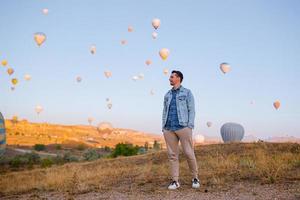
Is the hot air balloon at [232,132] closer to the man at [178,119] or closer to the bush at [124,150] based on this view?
the bush at [124,150]

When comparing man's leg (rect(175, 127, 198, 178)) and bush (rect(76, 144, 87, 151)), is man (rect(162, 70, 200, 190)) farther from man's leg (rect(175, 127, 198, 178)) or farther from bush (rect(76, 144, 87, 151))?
bush (rect(76, 144, 87, 151))

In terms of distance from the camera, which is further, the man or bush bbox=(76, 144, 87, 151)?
bush bbox=(76, 144, 87, 151)

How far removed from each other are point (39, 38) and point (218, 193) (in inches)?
951

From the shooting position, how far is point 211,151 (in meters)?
20.5

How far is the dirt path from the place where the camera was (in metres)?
7.35

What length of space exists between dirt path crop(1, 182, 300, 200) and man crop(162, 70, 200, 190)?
583 mm

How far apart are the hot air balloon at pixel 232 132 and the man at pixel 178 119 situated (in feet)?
100

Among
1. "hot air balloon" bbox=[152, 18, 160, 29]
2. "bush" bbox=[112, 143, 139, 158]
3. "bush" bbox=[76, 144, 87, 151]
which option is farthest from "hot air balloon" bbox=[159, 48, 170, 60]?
"bush" bbox=[76, 144, 87, 151]

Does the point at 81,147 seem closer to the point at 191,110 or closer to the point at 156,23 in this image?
the point at 156,23

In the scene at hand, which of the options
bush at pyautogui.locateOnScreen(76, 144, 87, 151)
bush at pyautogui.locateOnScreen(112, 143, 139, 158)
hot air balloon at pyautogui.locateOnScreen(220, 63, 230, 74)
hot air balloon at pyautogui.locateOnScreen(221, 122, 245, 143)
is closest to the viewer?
hot air balloon at pyautogui.locateOnScreen(220, 63, 230, 74)

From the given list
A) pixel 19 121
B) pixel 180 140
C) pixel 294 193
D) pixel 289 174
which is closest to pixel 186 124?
pixel 180 140

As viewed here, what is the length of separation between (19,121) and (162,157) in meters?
98.1

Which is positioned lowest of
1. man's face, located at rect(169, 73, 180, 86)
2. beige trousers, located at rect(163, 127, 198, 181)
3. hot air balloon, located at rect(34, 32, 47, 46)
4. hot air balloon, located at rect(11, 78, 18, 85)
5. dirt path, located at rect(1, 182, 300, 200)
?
dirt path, located at rect(1, 182, 300, 200)

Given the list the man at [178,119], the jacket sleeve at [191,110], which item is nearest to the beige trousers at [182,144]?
the man at [178,119]
